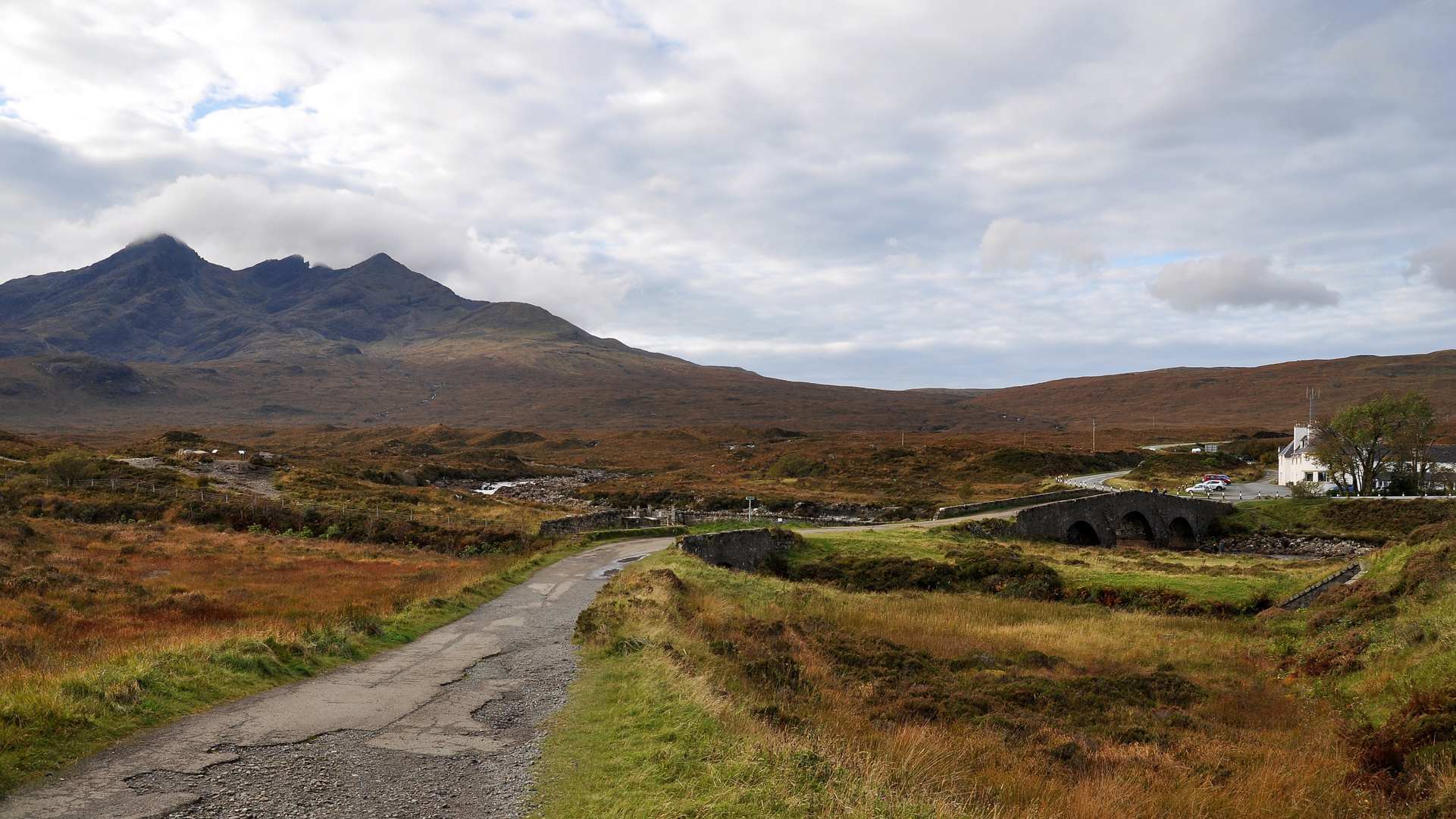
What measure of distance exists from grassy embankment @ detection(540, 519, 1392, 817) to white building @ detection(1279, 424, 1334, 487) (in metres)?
61.0

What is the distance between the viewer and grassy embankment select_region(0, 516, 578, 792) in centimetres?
884

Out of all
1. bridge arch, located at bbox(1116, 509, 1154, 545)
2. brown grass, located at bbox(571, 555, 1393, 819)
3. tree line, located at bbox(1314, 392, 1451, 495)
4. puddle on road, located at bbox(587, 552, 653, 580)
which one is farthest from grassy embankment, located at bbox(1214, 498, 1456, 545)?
puddle on road, located at bbox(587, 552, 653, 580)

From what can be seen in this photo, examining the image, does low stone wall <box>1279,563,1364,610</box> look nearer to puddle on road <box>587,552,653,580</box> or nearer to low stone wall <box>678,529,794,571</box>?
low stone wall <box>678,529,794,571</box>

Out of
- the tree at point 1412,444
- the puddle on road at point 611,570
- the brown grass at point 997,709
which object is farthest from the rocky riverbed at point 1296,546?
the puddle on road at point 611,570

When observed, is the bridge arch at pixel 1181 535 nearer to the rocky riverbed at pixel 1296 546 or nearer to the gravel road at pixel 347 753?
the rocky riverbed at pixel 1296 546

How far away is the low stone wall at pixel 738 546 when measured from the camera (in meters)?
33.8

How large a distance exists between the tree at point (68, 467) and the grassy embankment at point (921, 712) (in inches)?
1837

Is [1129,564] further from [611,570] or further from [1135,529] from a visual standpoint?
[611,570]

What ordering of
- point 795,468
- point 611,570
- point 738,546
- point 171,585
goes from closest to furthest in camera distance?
1. point 171,585
2. point 611,570
3. point 738,546
4. point 795,468

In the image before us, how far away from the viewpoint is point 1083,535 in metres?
52.8

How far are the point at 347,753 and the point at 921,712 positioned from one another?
9.71 metres

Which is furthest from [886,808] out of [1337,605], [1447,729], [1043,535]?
[1043,535]

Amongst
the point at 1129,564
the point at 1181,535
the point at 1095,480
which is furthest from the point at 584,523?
the point at 1095,480

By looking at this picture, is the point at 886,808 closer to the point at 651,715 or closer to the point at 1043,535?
the point at 651,715
